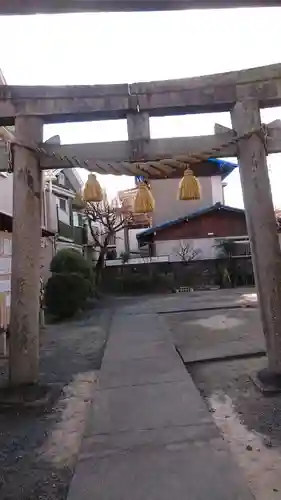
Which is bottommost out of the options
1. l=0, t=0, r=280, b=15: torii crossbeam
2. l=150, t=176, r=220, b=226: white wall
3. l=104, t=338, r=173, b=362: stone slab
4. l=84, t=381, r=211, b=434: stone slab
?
l=84, t=381, r=211, b=434: stone slab

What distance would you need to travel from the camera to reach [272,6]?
57.7 inches

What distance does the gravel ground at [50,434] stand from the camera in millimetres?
2816

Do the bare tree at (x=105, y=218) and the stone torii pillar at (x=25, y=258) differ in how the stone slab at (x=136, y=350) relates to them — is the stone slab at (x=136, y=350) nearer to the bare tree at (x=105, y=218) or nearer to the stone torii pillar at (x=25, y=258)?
the stone torii pillar at (x=25, y=258)

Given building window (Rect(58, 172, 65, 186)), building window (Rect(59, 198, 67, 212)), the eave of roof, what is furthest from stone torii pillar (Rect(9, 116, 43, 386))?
the eave of roof

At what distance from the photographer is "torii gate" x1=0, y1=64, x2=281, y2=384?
4488mm

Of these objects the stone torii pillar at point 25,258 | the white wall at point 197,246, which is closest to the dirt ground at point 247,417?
the stone torii pillar at point 25,258

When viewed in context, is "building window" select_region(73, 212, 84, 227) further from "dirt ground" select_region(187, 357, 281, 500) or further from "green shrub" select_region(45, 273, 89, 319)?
"dirt ground" select_region(187, 357, 281, 500)

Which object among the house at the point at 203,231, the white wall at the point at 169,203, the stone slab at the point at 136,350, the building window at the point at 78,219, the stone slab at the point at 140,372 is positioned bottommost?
the stone slab at the point at 140,372

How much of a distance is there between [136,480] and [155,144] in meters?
3.38

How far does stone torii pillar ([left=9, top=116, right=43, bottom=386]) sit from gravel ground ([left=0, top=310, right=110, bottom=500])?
0.54 meters

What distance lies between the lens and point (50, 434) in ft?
12.1

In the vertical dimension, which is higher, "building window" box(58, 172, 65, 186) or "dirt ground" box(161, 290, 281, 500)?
"building window" box(58, 172, 65, 186)

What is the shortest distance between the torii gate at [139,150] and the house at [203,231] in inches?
722

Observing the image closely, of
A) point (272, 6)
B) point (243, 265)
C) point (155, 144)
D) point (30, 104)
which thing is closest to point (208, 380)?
point (155, 144)
